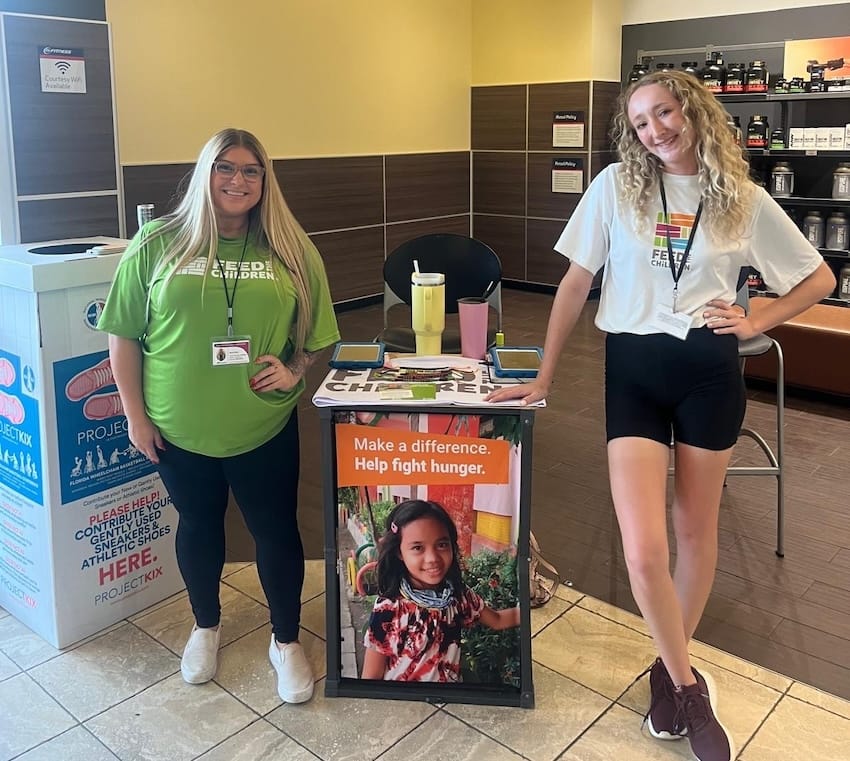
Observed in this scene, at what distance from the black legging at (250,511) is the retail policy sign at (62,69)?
2611 millimetres

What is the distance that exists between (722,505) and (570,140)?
4.48 metres

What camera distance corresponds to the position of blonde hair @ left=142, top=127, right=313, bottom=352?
1884 millimetres

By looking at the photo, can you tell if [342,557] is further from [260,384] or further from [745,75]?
[745,75]

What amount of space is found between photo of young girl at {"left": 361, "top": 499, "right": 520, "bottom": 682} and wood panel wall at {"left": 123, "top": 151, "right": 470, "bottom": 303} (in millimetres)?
4287

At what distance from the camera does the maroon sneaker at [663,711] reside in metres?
1.96

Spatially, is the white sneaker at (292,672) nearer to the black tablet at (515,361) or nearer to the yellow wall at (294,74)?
the black tablet at (515,361)

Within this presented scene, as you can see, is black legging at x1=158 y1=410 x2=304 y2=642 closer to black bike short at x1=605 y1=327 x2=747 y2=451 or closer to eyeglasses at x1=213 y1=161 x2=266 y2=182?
eyeglasses at x1=213 y1=161 x2=266 y2=182

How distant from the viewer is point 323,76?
6.36 meters

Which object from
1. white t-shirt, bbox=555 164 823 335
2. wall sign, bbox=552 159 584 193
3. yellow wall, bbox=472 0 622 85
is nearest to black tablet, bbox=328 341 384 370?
white t-shirt, bbox=555 164 823 335

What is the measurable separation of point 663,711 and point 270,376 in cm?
119

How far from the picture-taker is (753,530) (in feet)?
10.2

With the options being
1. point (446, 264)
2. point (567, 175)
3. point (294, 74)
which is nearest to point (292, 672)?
point (446, 264)

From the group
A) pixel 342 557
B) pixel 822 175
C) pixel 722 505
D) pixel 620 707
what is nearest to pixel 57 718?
pixel 342 557

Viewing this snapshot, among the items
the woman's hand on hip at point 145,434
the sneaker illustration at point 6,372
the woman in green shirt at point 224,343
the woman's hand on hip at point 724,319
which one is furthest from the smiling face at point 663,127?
the sneaker illustration at point 6,372
